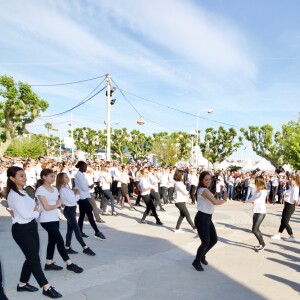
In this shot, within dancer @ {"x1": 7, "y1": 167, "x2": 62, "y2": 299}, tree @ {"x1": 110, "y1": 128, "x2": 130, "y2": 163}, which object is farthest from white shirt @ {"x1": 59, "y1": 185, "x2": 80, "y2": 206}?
tree @ {"x1": 110, "y1": 128, "x2": 130, "y2": 163}

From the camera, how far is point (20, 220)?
13.6 ft

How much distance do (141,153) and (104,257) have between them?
50.3 metres

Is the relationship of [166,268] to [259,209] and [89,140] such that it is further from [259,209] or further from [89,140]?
[89,140]

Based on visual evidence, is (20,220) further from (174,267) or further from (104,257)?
(174,267)

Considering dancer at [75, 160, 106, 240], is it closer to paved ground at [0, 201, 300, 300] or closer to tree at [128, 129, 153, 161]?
paved ground at [0, 201, 300, 300]

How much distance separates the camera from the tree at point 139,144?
55344mm

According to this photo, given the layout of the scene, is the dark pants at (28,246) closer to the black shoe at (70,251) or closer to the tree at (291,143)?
the black shoe at (70,251)

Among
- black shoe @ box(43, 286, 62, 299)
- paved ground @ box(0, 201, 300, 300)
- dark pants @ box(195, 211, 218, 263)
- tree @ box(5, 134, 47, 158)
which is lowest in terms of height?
paved ground @ box(0, 201, 300, 300)

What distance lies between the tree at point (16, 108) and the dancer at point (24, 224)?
21.7m

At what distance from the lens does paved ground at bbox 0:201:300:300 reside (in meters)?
4.53

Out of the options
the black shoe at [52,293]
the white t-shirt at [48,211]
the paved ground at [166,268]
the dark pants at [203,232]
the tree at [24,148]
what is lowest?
the paved ground at [166,268]

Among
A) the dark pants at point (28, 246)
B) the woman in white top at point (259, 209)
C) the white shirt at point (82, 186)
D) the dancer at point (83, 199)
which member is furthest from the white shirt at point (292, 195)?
the dark pants at point (28, 246)

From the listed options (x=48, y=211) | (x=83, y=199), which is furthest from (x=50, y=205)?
(x=83, y=199)

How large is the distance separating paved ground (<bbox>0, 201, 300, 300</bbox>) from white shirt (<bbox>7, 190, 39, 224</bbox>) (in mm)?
1069
